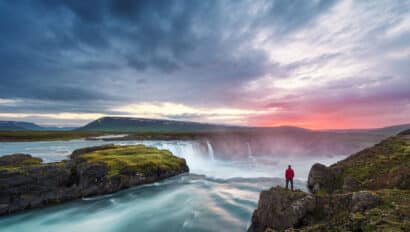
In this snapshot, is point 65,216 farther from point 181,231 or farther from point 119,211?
point 181,231

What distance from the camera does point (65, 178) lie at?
2436cm

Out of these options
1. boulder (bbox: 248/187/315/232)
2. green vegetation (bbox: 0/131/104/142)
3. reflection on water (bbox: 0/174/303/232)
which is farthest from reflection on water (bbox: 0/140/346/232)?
green vegetation (bbox: 0/131/104/142)

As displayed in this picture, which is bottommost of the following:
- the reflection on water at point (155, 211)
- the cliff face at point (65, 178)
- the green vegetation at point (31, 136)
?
the reflection on water at point (155, 211)

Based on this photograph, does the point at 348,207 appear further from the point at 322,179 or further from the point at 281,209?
the point at 322,179

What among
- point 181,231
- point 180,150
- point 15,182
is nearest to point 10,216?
point 15,182

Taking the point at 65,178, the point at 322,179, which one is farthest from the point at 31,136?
the point at 322,179

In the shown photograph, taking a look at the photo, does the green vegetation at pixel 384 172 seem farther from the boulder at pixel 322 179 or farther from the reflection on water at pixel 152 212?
the reflection on water at pixel 152 212

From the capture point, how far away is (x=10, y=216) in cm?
1989

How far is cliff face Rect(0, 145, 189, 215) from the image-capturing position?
2105cm

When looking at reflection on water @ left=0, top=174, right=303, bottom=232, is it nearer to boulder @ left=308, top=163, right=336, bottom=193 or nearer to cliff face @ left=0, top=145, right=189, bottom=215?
cliff face @ left=0, top=145, right=189, bottom=215

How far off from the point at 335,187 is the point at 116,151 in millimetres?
32716

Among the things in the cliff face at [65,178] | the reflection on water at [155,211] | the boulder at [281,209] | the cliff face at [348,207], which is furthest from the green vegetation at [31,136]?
the cliff face at [348,207]

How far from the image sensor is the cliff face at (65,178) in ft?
69.1

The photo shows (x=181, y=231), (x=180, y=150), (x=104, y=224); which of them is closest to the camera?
(x=181, y=231)
